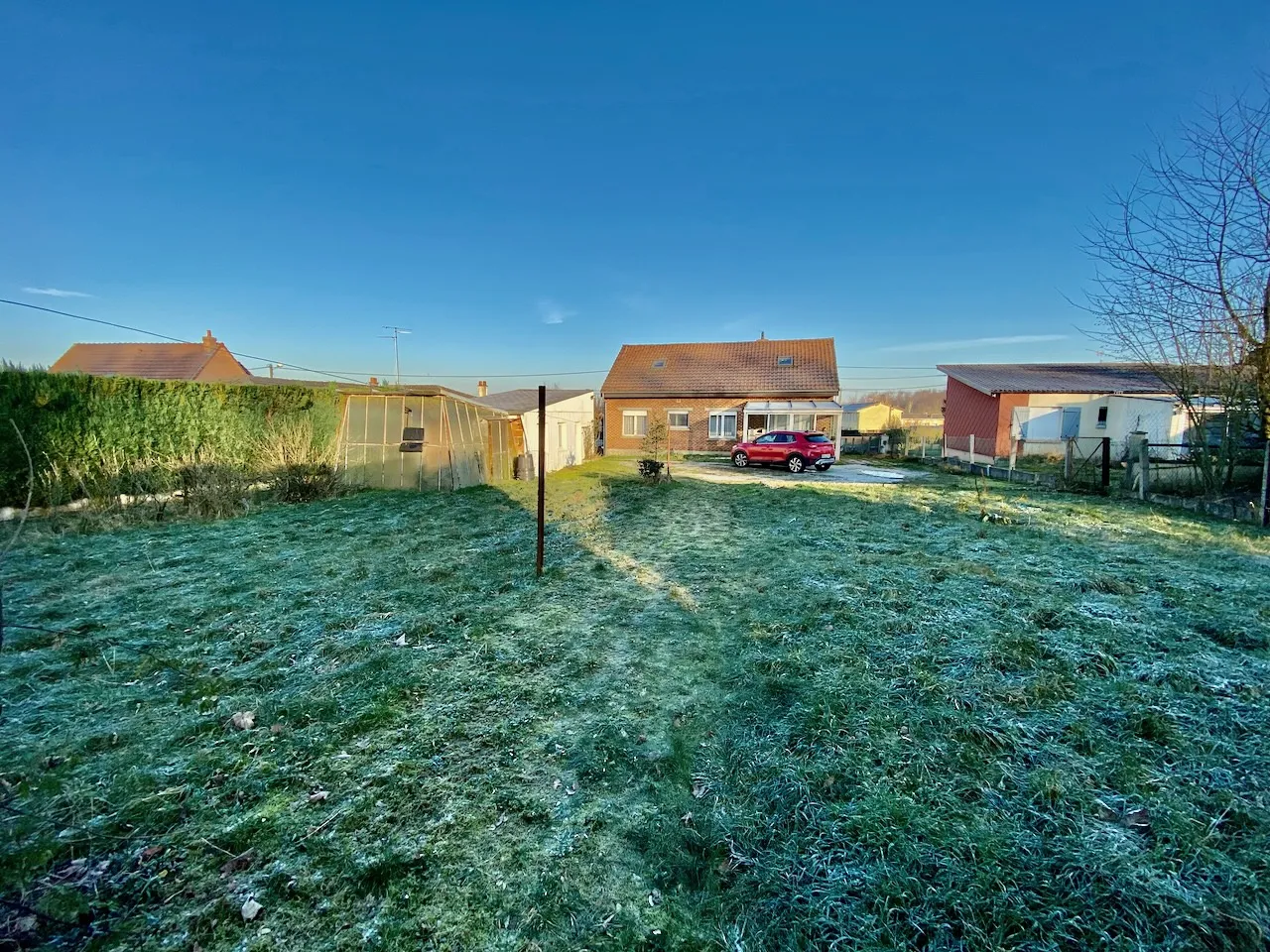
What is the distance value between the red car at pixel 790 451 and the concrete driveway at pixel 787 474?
1.02 ft

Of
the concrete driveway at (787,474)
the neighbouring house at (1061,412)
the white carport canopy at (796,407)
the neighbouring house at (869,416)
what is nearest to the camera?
the concrete driveway at (787,474)

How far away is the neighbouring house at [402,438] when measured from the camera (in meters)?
12.8

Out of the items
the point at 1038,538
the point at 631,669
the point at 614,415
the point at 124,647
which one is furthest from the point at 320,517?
the point at 614,415

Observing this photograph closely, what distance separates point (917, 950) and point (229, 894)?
2.56 meters

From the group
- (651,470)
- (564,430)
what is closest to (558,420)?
(564,430)

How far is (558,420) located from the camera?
57.2 ft

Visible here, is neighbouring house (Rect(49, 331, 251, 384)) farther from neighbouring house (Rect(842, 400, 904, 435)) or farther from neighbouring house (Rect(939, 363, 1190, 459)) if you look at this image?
neighbouring house (Rect(842, 400, 904, 435))

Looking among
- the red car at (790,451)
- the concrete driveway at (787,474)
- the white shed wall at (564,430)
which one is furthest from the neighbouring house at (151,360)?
the red car at (790,451)

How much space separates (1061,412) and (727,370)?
46.0ft

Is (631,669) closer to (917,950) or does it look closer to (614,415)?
(917,950)

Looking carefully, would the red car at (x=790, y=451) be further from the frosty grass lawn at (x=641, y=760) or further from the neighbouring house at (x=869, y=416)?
the neighbouring house at (x=869, y=416)

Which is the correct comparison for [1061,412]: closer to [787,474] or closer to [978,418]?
[978,418]

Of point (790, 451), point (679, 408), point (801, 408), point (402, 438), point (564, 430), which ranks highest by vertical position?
point (679, 408)

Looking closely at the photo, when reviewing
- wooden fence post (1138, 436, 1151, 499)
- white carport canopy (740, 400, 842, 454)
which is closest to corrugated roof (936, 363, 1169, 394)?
white carport canopy (740, 400, 842, 454)
